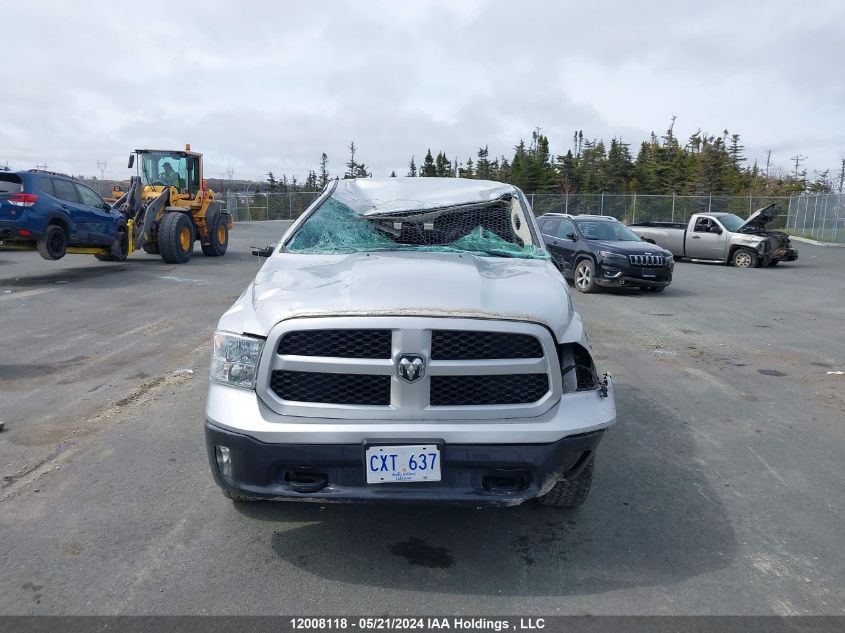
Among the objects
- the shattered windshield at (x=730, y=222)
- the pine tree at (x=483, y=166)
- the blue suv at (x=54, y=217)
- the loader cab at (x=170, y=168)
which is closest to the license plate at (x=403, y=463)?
the blue suv at (x=54, y=217)

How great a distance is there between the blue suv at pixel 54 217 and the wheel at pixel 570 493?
1256 centimetres

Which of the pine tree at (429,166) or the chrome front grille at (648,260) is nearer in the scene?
the chrome front grille at (648,260)

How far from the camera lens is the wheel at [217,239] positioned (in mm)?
19594

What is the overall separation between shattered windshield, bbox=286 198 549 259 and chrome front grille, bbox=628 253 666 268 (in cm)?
873

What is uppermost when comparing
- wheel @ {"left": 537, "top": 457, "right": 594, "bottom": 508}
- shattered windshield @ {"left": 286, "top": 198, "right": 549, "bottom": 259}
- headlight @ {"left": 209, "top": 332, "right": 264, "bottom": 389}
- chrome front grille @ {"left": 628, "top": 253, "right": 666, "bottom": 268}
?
shattered windshield @ {"left": 286, "top": 198, "right": 549, "bottom": 259}

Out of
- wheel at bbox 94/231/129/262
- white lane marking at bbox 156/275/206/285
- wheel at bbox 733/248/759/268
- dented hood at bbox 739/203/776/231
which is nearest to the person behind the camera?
white lane marking at bbox 156/275/206/285

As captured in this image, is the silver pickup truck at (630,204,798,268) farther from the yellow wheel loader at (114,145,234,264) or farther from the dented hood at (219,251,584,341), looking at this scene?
the dented hood at (219,251,584,341)

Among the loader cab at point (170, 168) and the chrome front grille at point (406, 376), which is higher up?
the loader cab at point (170, 168)

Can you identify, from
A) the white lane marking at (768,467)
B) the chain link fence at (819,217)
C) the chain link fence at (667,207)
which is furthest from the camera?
the chain link fence at (667,207)

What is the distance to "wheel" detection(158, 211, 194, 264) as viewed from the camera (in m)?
17.1

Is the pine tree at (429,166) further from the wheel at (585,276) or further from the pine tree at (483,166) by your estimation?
the wheel at (585,276)

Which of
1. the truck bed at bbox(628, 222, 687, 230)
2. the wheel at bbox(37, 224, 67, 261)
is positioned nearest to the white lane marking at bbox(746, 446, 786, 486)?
the wheel at bbox(37, 224, 67, 261)

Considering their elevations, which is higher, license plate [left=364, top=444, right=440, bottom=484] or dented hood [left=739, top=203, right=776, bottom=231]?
dented hood [left=739, top=203, right=776, bottom=231]

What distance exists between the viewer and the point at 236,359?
3145 millimetres
